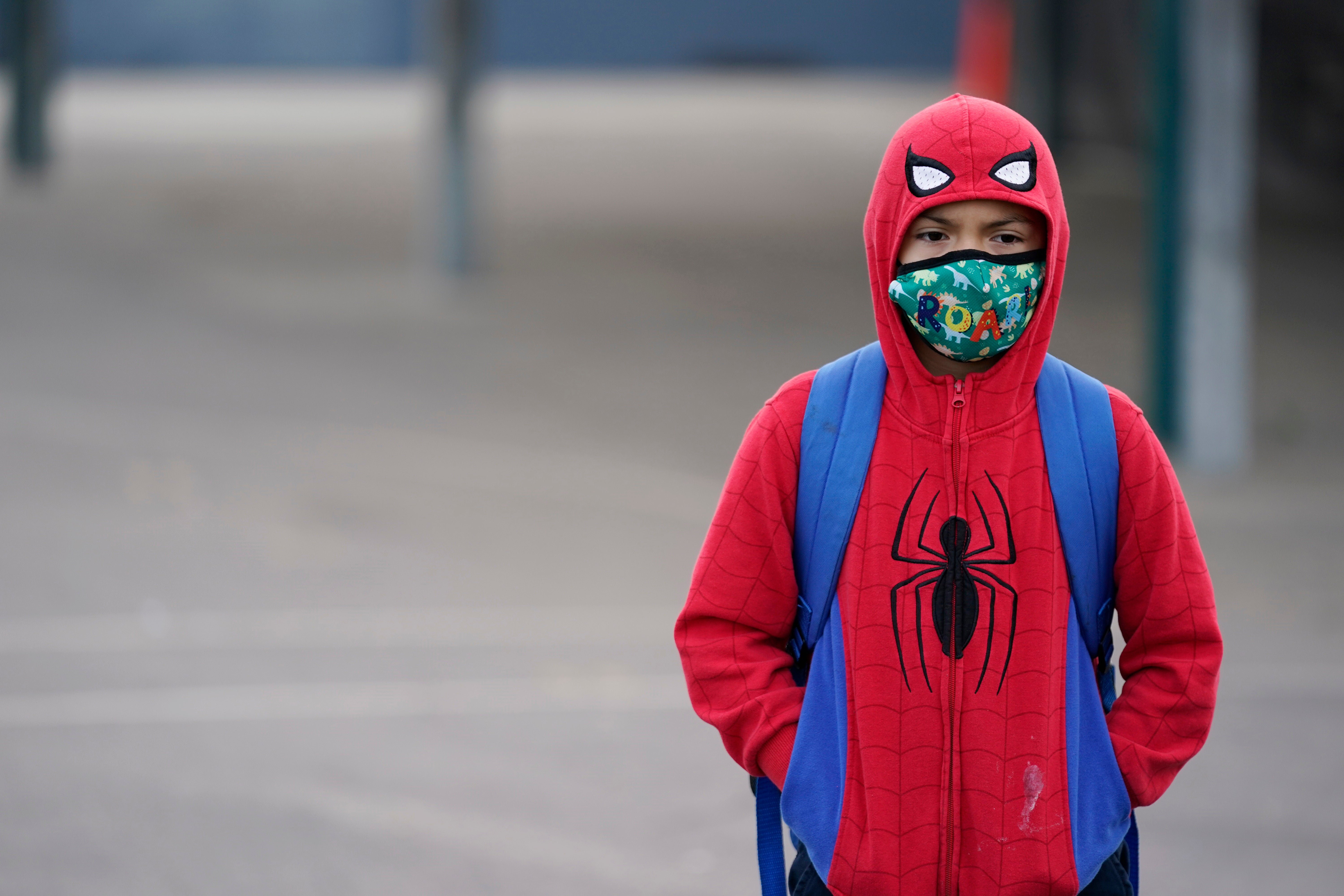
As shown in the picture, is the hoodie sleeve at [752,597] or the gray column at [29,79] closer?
the hoodie sleeve at [752,597]

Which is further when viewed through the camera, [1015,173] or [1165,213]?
[1165,213]

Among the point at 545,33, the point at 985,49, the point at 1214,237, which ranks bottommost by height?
the point at 1214,237

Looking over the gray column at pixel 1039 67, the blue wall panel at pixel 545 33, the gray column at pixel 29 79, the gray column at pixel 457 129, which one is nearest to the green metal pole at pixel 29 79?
the gray column at pixel 29 79

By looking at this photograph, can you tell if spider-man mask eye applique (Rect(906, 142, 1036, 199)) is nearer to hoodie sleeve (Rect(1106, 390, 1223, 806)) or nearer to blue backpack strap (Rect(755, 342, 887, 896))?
blue backpack strap (Rect(755, 342, 887, 896))

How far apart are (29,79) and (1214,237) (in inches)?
629

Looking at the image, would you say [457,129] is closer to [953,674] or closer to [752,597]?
[752,597]

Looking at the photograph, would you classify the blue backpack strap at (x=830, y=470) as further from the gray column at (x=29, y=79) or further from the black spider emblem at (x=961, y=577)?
the gray column at (x=29, y=79)

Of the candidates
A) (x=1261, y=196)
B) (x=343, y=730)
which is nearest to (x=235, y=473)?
(x=343, y=730)

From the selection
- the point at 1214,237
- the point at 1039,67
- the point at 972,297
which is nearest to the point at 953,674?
the point at 972,297

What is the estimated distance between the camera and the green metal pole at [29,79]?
1989 centimetres

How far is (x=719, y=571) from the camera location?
2.22 meters

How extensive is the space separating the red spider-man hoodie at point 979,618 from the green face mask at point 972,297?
0.03 meters

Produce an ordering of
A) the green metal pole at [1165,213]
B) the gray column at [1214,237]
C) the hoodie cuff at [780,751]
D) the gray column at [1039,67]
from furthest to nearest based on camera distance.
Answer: the gray column at [1039,67] → the green metal pole at [1165,213] → the gray column at [1214,237] → the hoodie cuff at [780,751]

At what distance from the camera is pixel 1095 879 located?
2.22 metres
